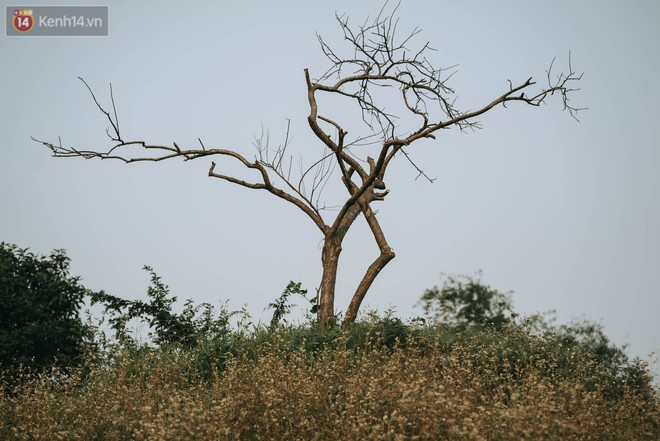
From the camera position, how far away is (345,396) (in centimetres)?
854

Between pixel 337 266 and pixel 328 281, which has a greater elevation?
pixel 337 266

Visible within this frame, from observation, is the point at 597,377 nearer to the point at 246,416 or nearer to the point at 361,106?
→ the point at 246,416

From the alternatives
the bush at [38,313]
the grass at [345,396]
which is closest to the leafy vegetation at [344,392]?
the grass at [345,396]

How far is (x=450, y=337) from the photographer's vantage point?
11.7 meters

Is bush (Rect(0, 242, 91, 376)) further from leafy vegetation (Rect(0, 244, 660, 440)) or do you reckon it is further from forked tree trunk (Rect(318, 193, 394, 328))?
forked tree trunk (Rect(318, 193, 394, 328))

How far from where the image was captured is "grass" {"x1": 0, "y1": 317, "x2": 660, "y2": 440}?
23.4ft

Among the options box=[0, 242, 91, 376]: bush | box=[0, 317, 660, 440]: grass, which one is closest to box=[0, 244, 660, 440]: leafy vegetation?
box=[0, 317, 660, 440]: grass

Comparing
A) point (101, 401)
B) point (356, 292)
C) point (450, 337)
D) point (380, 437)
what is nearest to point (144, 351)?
point (101, 401)

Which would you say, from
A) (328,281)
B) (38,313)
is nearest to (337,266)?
(328,281)

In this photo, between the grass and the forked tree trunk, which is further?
the forked tree trunk

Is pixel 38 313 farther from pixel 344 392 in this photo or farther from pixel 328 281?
pixel 344 392

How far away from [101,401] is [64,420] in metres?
0.52

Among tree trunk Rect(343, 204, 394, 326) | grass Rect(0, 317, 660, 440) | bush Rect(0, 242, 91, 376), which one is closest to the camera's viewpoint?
grass Rect(0, 317, 660, 440)

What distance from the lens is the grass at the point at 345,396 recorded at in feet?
23.4
